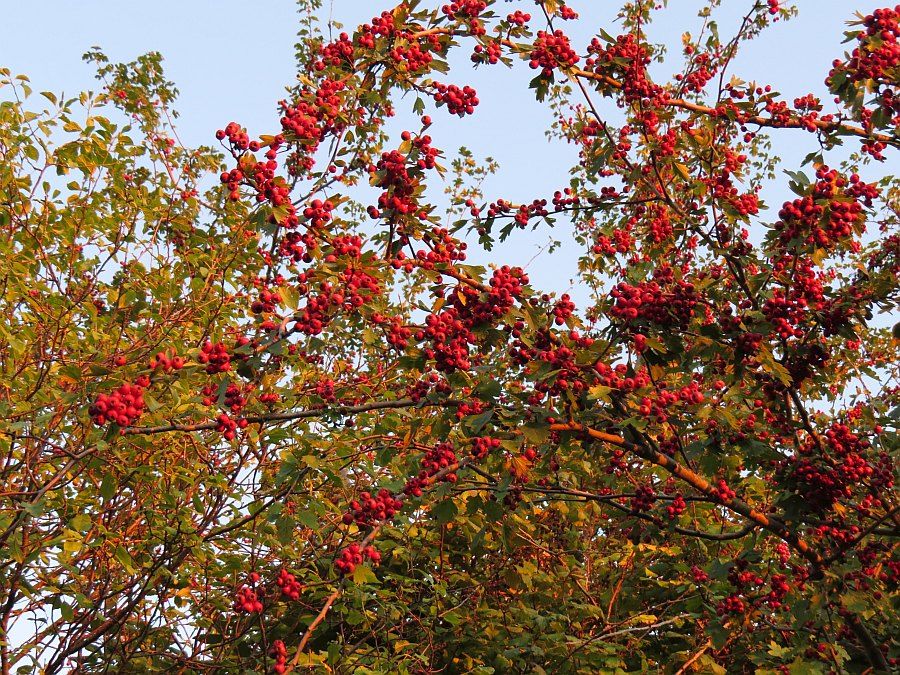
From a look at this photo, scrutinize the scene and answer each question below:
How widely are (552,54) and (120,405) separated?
3224 mm

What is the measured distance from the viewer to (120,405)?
3.39 metres

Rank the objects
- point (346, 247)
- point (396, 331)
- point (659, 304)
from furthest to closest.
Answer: point (659, 304) → point (396, 331) → point (346, 247)

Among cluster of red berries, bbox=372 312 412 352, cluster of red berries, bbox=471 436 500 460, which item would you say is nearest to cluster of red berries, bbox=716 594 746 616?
cluster of red berries, bbox=471 436 500 460

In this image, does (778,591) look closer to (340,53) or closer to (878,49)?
(878,49)

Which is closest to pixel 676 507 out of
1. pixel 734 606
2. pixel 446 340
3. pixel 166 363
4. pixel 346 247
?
pixel 734 606

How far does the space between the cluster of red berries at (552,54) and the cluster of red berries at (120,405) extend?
3.00 meters

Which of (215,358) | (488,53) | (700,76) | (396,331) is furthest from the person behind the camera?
(700,76)

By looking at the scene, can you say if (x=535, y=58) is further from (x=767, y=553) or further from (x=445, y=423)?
(x=767, y=553)

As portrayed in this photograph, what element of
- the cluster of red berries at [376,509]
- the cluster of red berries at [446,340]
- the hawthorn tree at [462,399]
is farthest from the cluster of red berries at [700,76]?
the cluster of red berries at [376,509]

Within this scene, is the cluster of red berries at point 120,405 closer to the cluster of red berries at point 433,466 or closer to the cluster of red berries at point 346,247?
the cluster of red berries at point 346,247

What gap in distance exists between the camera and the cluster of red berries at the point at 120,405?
132 inches

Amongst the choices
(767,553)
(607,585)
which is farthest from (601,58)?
(607,585)

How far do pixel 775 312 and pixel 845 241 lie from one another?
2.57 feet

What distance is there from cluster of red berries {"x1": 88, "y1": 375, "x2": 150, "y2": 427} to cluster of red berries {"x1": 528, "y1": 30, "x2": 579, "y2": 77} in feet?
9.83
